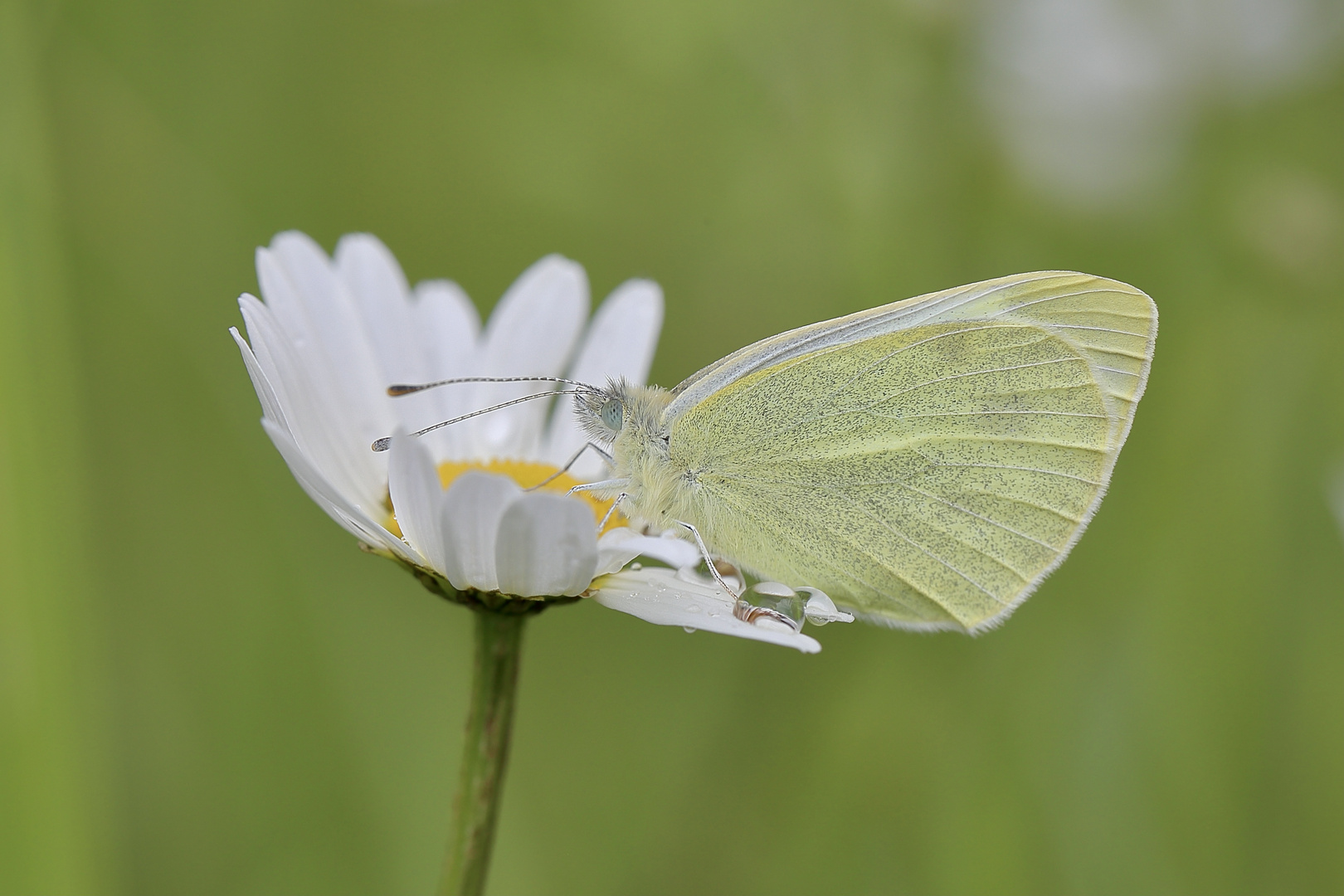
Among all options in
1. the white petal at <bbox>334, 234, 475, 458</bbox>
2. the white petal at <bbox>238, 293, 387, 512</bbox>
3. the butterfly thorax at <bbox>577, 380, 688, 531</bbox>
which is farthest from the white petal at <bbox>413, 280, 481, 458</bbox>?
the butterfly thorax at <bbox>577, 380, 688, 531</bbox>

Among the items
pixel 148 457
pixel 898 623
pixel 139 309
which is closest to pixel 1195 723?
pixel 898 623

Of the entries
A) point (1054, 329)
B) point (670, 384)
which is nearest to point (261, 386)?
point (1054, 329)

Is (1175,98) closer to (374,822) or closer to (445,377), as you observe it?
(445,377)

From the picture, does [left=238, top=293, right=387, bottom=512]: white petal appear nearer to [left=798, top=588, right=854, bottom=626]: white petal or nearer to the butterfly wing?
the butterfly wing

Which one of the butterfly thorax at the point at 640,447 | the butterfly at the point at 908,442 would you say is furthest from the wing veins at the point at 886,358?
the butterfly thorax at the point at 640,447

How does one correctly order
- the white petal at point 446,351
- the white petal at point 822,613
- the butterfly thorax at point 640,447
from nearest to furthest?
the white petal at point 822,613
the butterfly thorax at point 640,447
the white petal at point 446,351

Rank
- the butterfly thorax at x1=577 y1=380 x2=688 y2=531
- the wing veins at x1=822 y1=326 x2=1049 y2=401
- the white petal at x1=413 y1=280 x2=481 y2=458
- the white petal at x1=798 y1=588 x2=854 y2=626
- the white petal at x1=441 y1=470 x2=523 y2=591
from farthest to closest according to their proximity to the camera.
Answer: the white petal at x1=413 y1=280 x2=481 y2=458 < the wing veins at x1=822 y1=326 x2=1049 y2=401 < the butterfly thorax at x1=577 y1=380 x2=688 y2=531 < the white petal at x1=798 y1=588 x2=854 y2=626 < the white petal at x1=441 y1=470 x2=523 y2=591

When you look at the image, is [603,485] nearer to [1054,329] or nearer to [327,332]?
[327,332]

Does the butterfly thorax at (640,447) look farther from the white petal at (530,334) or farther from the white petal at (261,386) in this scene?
the white petal at (261,386)
